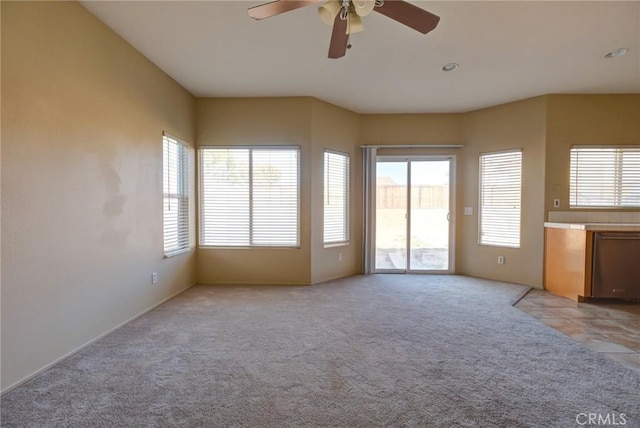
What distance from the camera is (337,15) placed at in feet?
6.81

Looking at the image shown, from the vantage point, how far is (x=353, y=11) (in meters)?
2.09

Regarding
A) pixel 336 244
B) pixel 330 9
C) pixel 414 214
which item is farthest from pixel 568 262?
Answer: pixel 330 9

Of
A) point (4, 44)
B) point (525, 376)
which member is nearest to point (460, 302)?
point (525, 376)

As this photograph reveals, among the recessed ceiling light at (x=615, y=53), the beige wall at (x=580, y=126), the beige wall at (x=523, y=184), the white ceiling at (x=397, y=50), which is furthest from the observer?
the beige wall at (x=523, y=184)

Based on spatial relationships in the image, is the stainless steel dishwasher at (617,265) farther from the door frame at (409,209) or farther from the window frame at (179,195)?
the window frame at (179,195)

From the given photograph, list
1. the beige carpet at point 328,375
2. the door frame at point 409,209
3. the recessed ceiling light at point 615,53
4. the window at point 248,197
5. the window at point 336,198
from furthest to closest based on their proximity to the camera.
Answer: the door frame at point 409,209 → the window at point 336,198 → the window at point 248,197 → the recessed ceiling light at point 615,53 → the beige carpet at point 328,375

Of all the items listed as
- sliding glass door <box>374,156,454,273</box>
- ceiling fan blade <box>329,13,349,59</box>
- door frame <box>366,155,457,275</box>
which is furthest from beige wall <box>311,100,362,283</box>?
ceiling fan blade <box>329,13,349,59</box>

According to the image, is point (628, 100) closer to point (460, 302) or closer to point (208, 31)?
point (460, 302)

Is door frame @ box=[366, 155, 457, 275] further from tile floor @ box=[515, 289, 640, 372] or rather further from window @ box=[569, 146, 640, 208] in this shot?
window @ box=[569, 146, 640, 208]

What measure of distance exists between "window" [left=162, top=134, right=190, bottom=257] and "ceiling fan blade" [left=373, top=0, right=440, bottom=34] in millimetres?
3001

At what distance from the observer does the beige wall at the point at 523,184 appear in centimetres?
449

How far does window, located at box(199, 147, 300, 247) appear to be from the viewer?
4652 millimetres

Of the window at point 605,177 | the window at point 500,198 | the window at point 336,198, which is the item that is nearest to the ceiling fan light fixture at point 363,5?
the window at point 336,198

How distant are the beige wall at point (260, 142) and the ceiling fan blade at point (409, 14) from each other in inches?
102
